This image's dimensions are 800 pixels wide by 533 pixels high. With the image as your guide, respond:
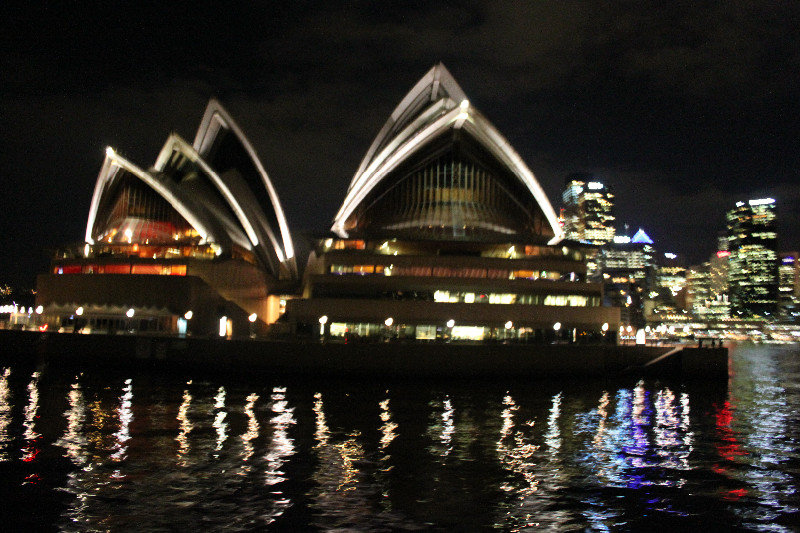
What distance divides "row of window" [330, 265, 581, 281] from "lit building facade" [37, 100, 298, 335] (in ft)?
26.9

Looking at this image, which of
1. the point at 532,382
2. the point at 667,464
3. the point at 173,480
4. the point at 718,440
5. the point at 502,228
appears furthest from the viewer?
the point at 502,228

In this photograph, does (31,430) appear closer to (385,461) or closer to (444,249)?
(385,461)

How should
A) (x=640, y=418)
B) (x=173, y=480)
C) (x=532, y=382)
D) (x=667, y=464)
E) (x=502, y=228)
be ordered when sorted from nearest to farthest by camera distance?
(x=173, y=480) → (x=667, y=464) → (x=640, y=418) → (x=532, y=382) → (x=502, y=228)

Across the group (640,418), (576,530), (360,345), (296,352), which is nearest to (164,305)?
(296,352)

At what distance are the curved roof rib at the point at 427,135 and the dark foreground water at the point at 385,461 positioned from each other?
919 inches

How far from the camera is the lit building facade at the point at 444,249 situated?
136 feet

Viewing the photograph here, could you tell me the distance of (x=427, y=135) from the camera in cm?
4619

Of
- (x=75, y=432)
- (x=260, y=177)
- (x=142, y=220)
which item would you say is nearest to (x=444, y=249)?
(x=260, y=177)

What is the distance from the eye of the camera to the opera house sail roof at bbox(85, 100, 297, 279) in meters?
47.3

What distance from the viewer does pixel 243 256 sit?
49281 mm

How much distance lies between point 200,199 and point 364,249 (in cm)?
1417

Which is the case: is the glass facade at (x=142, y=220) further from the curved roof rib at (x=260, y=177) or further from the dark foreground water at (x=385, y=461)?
the dark foreground water at (x=385, y=461)

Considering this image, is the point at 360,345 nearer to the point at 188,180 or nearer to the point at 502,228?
the point at 502,228

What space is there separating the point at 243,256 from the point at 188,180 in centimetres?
814
